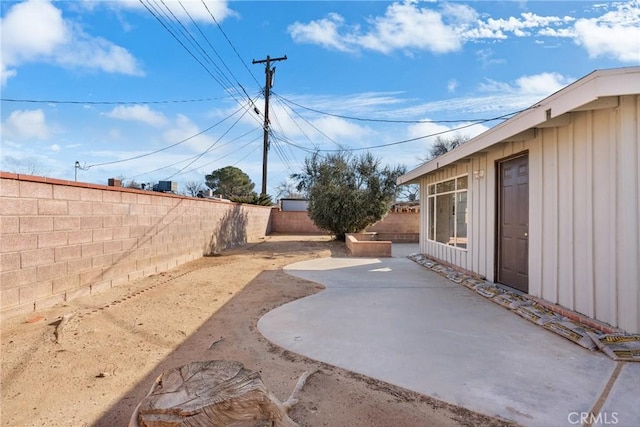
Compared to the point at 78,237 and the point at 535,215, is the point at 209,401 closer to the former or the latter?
the point at 78,237

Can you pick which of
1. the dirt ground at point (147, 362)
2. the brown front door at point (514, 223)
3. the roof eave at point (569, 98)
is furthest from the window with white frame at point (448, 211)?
the dirt ground at point (147, 362)

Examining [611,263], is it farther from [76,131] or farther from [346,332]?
[76,131]

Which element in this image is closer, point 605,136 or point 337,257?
point 605,136

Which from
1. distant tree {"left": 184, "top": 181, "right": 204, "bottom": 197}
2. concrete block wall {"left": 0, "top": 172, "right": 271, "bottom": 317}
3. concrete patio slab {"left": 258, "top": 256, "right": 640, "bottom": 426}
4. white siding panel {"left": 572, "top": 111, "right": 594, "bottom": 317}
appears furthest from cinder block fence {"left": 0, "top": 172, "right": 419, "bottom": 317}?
distant tree {"left": 184, "top": 181, "right": 204, "bottom": 197}

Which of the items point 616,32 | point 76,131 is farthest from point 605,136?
point 76,131

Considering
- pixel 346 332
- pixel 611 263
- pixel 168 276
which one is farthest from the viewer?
pixel 168 276

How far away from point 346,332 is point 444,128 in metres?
11.6

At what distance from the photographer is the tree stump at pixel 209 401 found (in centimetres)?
148

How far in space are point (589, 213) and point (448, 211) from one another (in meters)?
4.54

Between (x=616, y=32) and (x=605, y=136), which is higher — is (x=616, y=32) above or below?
above

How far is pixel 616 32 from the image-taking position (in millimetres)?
5492

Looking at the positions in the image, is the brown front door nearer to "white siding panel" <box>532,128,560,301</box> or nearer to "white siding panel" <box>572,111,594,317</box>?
"white siding panel" <box>532,128,560,301</box>

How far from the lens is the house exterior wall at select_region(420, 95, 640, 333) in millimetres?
3377

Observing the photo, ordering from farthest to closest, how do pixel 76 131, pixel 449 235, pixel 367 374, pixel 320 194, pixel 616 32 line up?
pixel 76 131, pixel 320 194, pixel 449 235, pixel 616 32, pixel 367 374
